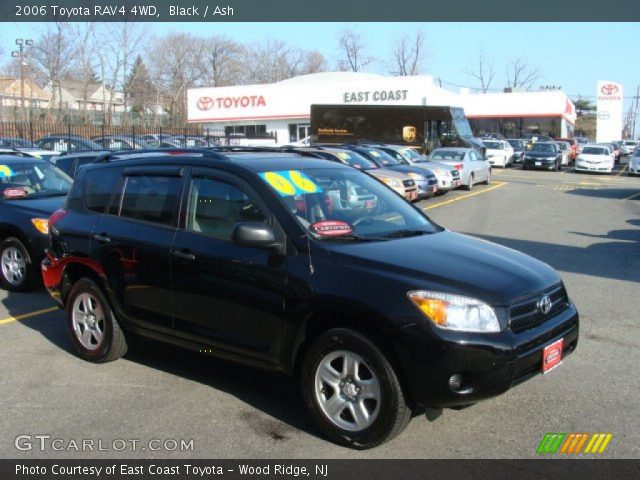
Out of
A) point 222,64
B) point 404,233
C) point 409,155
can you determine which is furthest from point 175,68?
point 404,233

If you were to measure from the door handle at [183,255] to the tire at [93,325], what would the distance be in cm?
104

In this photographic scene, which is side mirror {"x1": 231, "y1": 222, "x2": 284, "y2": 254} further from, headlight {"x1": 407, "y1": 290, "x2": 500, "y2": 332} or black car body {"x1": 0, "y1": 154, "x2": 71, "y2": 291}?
black car body {"x1": 0, "y1": 154, "x2": 71, "y2": 291}

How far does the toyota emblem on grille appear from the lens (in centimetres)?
401

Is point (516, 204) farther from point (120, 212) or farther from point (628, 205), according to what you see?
point (120, 212)

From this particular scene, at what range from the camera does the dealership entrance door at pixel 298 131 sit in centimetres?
5072

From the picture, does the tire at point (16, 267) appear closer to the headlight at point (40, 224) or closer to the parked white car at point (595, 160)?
the headlight at point (40, 224)

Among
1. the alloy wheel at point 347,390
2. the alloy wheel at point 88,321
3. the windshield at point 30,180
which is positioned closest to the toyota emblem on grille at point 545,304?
the alloy wheel at point 347,390

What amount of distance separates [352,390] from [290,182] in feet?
5.17

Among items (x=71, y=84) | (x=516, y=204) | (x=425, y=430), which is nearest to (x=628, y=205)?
(x=516, y=204)

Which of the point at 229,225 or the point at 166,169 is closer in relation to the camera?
the point at 229,225

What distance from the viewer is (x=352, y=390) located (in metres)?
3.87

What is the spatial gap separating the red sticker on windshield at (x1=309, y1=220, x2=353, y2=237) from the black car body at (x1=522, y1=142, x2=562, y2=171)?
32658 mm

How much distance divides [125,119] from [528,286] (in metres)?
55.7

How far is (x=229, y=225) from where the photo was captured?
14.8 ft
